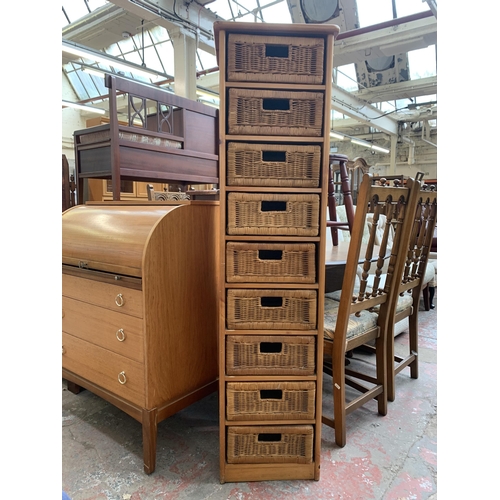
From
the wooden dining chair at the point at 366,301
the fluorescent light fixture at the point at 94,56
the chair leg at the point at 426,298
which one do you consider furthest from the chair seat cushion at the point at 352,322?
the fluorescent light fixture at the point at 94,56

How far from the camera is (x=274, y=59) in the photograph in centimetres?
125

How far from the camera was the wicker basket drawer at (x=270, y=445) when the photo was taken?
1.41m

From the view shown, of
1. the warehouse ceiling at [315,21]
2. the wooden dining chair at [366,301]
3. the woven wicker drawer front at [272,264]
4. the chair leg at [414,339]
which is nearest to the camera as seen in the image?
the woven wicker drawer front at [272,264]

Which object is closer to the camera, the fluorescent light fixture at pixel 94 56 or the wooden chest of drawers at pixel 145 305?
the wooden chest of drawers at pixel 145 305

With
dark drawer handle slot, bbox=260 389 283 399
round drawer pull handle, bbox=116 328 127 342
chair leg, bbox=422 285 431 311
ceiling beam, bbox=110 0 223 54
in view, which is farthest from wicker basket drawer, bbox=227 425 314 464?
ceiling beam, bbox=110 0 223 54

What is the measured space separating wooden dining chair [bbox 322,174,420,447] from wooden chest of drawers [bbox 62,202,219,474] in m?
0.57

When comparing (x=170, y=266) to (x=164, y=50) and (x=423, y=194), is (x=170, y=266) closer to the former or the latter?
(x=423, y=194)

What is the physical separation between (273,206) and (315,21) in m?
4.70

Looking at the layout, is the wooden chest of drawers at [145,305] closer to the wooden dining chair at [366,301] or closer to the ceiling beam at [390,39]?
the wooden dining chair at [366,301]

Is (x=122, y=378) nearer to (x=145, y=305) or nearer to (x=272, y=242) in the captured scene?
(x=145, y=305)

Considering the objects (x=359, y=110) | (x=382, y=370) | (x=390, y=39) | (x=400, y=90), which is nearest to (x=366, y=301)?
(x=382, y=370)

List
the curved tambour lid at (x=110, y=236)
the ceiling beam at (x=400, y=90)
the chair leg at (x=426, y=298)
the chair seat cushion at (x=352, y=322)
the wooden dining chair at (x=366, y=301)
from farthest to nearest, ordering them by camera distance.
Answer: the ceiling beam at (x=400, y=90)
the chair leg at (x=426, y=298)
the chair seat cushion at (x=352, y=322)
the wooden dining chair at (x=366, y=301)
the curved tambour lid at (x=110, y=236)

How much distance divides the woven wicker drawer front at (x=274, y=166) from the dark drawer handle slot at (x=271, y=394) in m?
0.79
